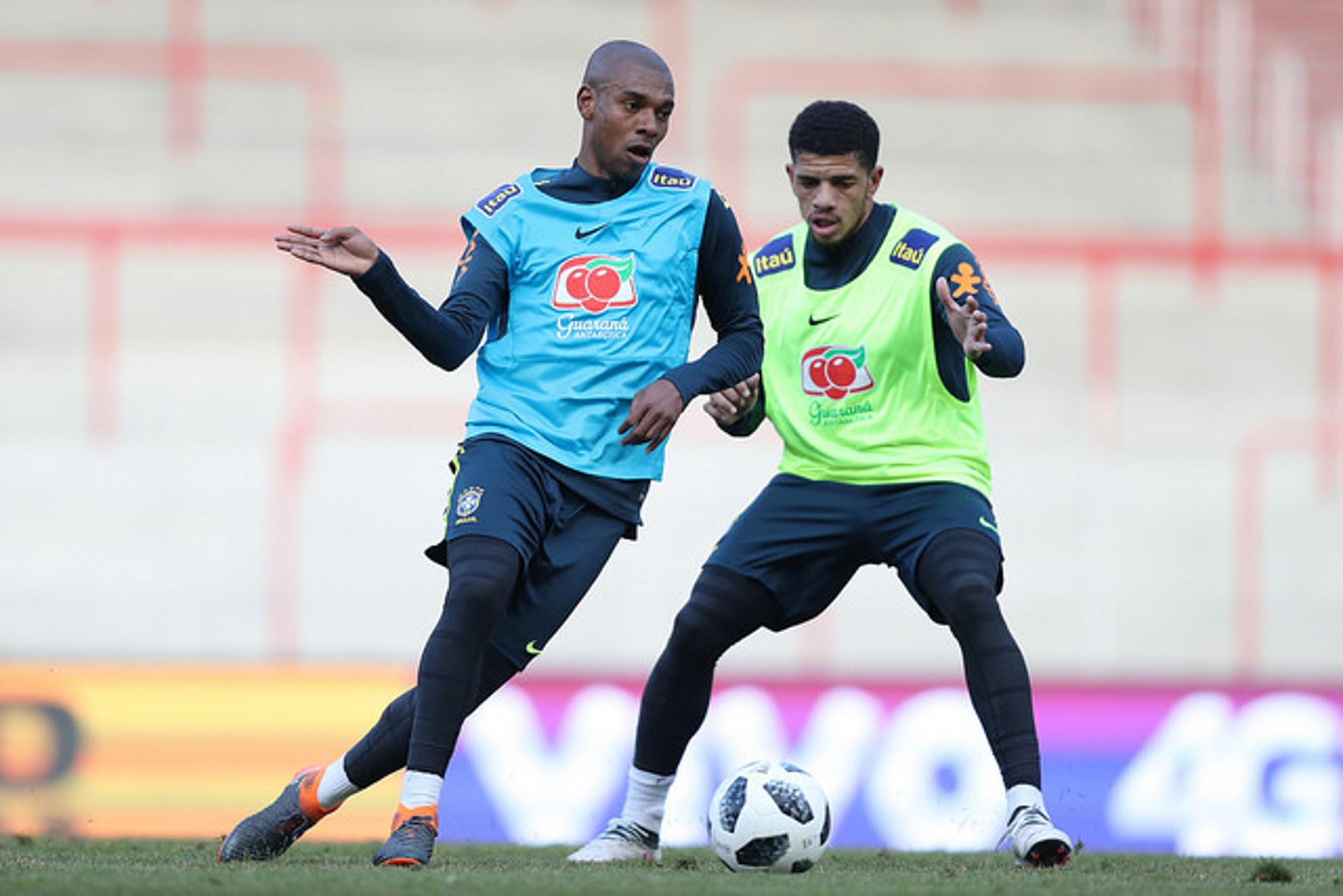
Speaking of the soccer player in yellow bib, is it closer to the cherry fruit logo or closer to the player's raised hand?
the player's raised hand

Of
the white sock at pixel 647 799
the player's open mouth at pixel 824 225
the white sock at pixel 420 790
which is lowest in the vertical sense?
the white sock at pixel 647 799

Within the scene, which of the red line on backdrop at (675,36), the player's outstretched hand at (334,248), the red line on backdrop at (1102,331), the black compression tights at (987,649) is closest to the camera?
the player's outstretched hand at (334,248)

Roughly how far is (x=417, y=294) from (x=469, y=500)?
0.49m

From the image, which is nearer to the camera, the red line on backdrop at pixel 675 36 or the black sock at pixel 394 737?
the black sock at pixel 394 737

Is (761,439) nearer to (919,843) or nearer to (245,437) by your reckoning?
(245,437)

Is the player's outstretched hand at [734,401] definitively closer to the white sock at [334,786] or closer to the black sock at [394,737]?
the black sock at [394,737]

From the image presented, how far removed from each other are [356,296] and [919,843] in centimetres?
626

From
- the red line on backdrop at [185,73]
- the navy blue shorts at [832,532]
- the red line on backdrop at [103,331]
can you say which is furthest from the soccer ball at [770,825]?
the red line on backdrop at [185,73]

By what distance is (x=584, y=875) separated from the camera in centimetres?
448

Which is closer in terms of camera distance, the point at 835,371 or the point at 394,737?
the point at 394,737

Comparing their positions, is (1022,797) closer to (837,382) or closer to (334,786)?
(837,382)

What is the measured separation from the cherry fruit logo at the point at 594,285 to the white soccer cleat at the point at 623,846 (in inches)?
54.1

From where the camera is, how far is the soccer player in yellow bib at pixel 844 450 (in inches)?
205

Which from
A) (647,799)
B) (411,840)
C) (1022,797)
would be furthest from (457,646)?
(1022,797)
